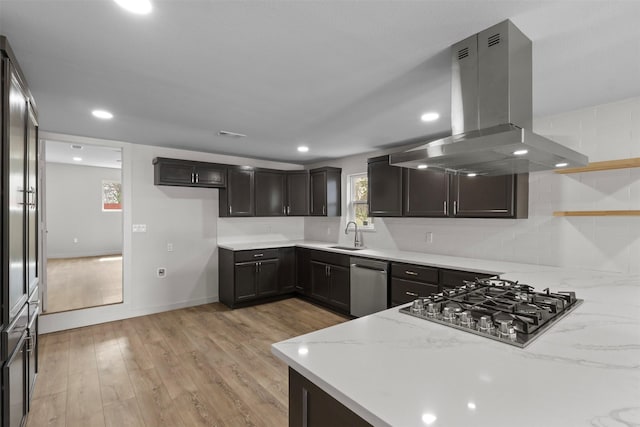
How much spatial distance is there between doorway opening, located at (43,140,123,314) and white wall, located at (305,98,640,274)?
6659 mm

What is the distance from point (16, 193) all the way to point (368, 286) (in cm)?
328

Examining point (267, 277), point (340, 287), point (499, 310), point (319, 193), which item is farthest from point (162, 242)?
point (499, 310)

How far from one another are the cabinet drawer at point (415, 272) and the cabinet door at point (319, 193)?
1.82 meters

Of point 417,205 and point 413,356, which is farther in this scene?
point 417,205

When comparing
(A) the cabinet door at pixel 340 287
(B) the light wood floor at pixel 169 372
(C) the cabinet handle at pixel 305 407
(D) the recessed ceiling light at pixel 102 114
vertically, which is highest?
(D) the recessed ceiling light at pixel 102 114

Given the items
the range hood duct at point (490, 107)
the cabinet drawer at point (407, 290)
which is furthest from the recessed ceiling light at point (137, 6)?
the cabinet drawer at point (407, 290)

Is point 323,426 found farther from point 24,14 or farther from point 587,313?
point 24,14

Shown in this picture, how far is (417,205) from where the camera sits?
12.5 feet

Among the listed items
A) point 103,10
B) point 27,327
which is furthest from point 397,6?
point 27,327

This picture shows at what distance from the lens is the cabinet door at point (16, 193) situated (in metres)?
1.64

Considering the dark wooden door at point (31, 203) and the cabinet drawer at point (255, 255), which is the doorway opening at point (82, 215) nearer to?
the cabinet drawer at point (255, 255)

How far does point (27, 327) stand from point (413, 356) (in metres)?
2.45

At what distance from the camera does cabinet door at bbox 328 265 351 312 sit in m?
4.23

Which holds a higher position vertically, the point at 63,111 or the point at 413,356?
the point at 63,111
